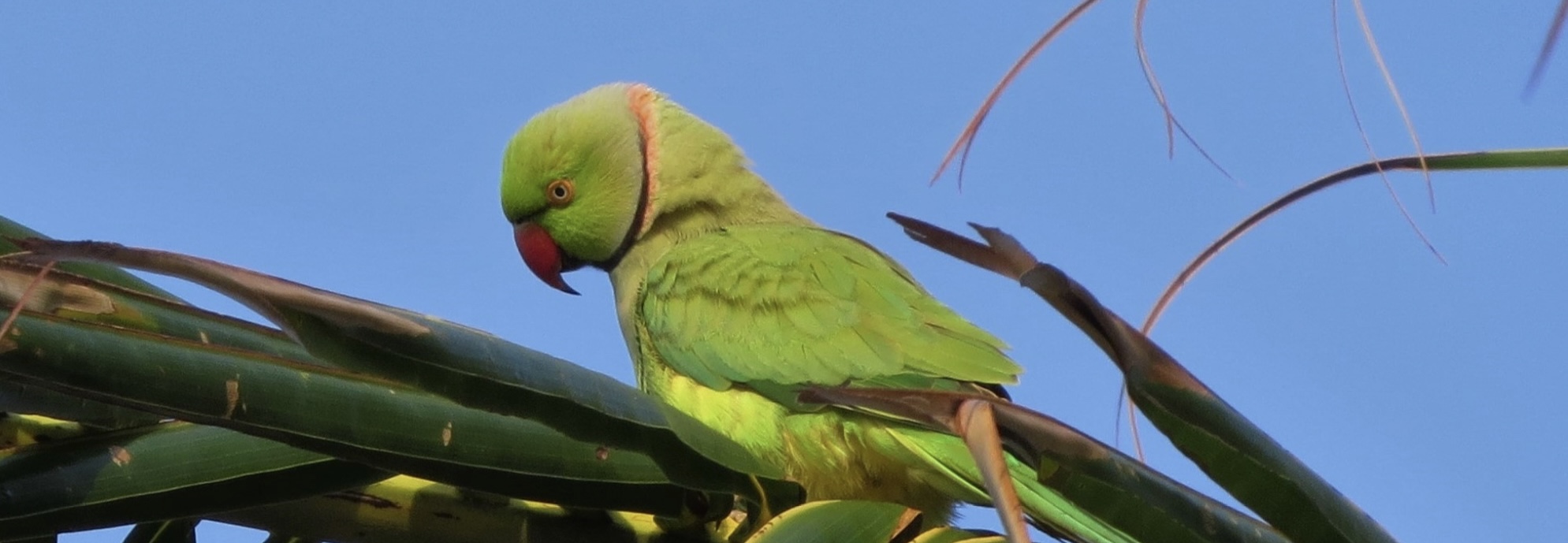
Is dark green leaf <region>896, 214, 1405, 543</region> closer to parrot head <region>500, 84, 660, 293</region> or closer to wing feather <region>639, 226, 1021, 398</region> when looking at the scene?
wing feather <region>639, 226, 1021, 398</region>

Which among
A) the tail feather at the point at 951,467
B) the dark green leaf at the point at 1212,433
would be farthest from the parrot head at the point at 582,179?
the dark green leaf at the point at 1212,433

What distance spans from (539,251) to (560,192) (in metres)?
0.18

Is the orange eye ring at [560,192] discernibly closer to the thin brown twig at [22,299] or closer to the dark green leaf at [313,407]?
the dark green leaf at [313,407]

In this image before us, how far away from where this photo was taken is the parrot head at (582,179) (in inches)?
120

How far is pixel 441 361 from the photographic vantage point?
2.45ft

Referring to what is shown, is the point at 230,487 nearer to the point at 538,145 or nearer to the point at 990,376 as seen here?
the point at 990,376

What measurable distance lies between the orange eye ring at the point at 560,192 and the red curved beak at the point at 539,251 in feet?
0.30

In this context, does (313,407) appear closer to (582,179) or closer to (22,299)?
(22,299)

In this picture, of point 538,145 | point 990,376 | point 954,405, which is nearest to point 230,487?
point 954,405

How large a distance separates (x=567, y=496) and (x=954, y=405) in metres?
0.48

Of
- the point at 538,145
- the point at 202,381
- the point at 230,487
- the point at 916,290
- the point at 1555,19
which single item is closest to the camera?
the point at 1555,19

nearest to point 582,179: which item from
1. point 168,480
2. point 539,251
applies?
point 539,251

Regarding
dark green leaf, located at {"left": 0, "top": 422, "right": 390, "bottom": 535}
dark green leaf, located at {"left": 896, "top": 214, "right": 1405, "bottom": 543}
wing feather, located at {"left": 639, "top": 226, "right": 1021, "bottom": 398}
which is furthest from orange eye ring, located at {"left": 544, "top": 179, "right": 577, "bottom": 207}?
dark green leaf, located at {"left": 896, "top": 214, "right": 1405, "bottom": 543}

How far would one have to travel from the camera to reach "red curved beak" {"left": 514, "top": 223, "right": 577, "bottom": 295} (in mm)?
3213
